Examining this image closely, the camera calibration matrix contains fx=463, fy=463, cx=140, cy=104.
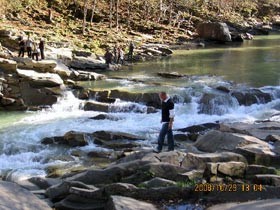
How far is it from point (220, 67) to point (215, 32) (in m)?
26.7

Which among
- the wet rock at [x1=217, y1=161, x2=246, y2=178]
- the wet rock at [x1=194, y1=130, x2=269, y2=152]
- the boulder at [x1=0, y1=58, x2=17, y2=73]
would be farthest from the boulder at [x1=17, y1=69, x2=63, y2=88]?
the wet rock at [x1=217, y1=161, x2=246, y2=178]

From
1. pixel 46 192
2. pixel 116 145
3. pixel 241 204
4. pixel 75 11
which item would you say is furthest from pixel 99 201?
pixel 75 11

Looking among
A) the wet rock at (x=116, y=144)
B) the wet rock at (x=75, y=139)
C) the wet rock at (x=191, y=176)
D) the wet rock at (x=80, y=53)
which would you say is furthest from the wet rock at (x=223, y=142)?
the wet rock at (x=80, y=53)

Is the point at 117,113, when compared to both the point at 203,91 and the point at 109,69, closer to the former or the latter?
the point at 203,91

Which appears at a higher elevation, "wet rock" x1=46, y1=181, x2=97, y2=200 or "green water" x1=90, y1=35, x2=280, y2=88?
"green water" x1=90, y1=35, x2=280, y2=88

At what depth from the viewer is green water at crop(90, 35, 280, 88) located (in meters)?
Answer: 30.9

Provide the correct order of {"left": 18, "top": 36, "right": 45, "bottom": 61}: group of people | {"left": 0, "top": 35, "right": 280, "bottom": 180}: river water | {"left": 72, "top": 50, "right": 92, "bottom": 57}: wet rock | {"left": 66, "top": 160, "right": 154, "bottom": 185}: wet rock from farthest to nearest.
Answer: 1. {"left": 72, "top": 50, "right": 92, "bottom": 57}: wet rock
2. {"left": 18, "top": 36, "right": 45, "bottom": 61}: group of people
3. {"left": 0, "top": 35, "right": 280, "bottom": 180}: river water
4. {"left": 66, "top": 160, "right": 154, "bottom": 185}: wet rock

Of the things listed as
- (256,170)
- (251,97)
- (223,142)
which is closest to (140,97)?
(251,97)

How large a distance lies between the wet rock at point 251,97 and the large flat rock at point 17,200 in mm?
17132

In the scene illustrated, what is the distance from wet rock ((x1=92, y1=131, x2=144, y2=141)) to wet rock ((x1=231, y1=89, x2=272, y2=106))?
8114 mm

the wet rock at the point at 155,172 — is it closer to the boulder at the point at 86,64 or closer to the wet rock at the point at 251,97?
the wet rock at the point at 251,97

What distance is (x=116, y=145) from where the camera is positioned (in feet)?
59.3

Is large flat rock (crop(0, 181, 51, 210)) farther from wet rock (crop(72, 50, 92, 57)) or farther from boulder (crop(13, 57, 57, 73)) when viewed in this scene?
wet rock (crop(72, 50, 92, 57))

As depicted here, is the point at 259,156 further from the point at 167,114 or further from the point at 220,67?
the point at 220,67
